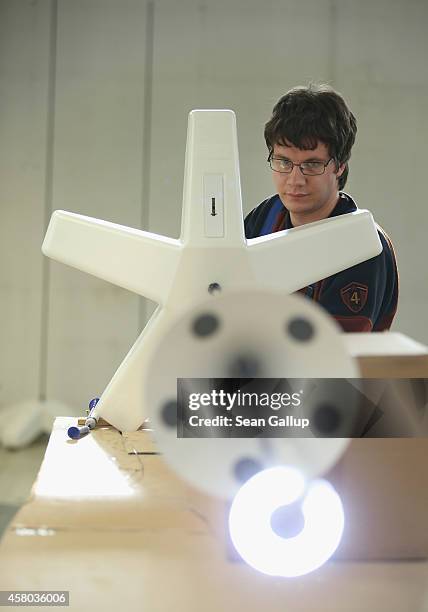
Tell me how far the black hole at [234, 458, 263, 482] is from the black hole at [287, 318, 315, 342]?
10cm

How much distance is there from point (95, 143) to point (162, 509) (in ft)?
10.5

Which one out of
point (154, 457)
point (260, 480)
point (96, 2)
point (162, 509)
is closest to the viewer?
point (260, 480)

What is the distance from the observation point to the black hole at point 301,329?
521mm

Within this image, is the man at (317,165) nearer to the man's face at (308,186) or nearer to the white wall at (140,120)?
the man's face at (308,186)

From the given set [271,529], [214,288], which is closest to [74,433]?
[214,288]

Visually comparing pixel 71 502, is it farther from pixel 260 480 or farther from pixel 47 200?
pixel 47 200

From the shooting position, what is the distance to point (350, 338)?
0.58 meters

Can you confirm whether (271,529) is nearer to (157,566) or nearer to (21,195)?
(157,566)

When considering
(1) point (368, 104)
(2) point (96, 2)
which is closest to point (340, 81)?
(1) point (368, 104)

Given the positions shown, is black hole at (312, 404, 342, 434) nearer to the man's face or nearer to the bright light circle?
the bright light circle

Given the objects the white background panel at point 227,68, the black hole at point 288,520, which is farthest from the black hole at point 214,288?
the white background panel at point 227,68

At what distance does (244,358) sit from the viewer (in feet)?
1.80

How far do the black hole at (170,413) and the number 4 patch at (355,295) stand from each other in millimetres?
312

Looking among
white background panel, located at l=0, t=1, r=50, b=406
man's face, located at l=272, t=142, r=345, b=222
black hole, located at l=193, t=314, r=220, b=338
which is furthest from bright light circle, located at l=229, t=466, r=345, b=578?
white background panel, located at l=0, t=1, r=50, b=406
